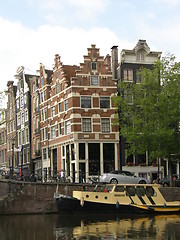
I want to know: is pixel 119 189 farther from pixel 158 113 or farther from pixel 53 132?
pixel 53 132

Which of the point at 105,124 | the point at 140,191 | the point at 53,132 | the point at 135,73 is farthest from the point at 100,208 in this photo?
the point at 53,132

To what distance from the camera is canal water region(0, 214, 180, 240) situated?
23391 millimetres

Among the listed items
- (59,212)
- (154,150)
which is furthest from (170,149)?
(59,212)

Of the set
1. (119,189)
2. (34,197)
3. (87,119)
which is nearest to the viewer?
(119,189)

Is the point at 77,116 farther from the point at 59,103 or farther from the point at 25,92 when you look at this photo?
the point at 25,92

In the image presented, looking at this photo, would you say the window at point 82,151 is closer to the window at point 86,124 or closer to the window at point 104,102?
the window at point 86,124

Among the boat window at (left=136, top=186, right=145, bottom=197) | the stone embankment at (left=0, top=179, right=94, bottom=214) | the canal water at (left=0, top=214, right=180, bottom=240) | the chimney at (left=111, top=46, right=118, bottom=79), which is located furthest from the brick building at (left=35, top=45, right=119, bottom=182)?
the canal water at (left=0, top=214, right=180, bottom=240)

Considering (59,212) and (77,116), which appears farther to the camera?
(77,116)

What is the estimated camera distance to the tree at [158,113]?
124ft

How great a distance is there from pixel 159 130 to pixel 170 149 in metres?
2.36

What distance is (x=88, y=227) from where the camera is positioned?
87.5ft

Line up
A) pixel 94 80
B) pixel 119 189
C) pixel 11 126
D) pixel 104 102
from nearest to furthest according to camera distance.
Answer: pixel 119 189 < pixel 104 102 < pixel 94 80 < pixel 11 126

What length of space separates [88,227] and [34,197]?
10.2 meters

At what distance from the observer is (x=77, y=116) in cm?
4784
